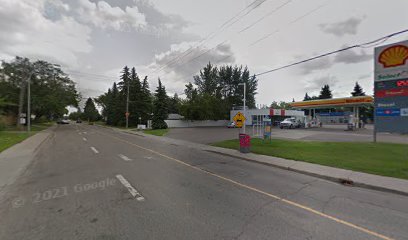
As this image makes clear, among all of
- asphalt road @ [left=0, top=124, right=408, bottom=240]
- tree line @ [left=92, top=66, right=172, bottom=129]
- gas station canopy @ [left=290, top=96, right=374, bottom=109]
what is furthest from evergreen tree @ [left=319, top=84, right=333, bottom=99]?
asphalt road @ [left=0, top=124, right=408, bottom=240]

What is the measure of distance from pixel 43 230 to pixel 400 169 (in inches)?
450

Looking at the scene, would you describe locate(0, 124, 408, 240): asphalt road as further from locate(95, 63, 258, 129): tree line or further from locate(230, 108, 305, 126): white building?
locate(230, 108, 305, 126): white building

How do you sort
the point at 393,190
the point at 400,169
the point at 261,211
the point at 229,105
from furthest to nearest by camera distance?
the point at 229,105 < the point at 400,169 < the point at 393,190 < the point at 261,211

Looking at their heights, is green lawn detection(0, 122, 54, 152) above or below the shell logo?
below

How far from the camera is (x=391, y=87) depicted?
12.5 metres

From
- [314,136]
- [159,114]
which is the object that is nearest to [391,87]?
[314,136]

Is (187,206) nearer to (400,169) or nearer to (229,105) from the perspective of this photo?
(400,169)

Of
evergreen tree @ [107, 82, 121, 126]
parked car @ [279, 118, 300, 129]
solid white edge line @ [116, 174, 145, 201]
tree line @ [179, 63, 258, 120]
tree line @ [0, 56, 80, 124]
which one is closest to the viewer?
solid white edge line @ [116, 174, 145, 201]

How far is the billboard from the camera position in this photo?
469 inches

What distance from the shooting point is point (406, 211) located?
4.85 meters

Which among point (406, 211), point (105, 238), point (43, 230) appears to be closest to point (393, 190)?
point (406, 211)

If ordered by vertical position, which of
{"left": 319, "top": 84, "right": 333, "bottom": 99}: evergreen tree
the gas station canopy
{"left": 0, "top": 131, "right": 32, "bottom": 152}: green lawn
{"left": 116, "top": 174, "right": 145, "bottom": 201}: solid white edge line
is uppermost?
{"left": 319, "top": 84, "right": 333, "bottom": 99}: evergreen tree

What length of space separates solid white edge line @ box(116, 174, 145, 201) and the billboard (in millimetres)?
14033

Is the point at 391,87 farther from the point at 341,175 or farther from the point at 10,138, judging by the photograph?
the point at 10,138
